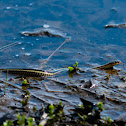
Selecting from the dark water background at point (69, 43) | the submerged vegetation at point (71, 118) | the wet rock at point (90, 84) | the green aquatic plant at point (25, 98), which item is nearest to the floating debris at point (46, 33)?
the dark water background at point (69, 43)

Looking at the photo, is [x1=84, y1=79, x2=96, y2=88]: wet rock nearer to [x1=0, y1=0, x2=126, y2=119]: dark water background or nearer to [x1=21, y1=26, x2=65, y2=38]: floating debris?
[x1=0, y1=0, x2=126, y2=119]: dark water background

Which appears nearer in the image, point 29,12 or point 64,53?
point 64,53

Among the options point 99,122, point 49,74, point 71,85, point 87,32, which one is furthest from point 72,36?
point 99,122

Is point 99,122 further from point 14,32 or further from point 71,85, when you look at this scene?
point 14,32

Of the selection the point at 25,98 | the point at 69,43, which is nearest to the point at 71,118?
the point at 25,98

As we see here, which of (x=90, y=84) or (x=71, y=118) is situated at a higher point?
(x=71, y=118)

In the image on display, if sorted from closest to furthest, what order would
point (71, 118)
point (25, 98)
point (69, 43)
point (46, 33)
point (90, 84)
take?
1. point (71, 118)
2. point (25, 98)
3. point (90, 84)
4. point (69, 43)
5. point (46, 33)

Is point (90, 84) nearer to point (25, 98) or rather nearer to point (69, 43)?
point (25, 98)

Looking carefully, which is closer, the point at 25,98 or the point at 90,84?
the point at 25,98

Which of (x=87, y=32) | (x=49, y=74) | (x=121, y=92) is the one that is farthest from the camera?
(x=87, y=32)
